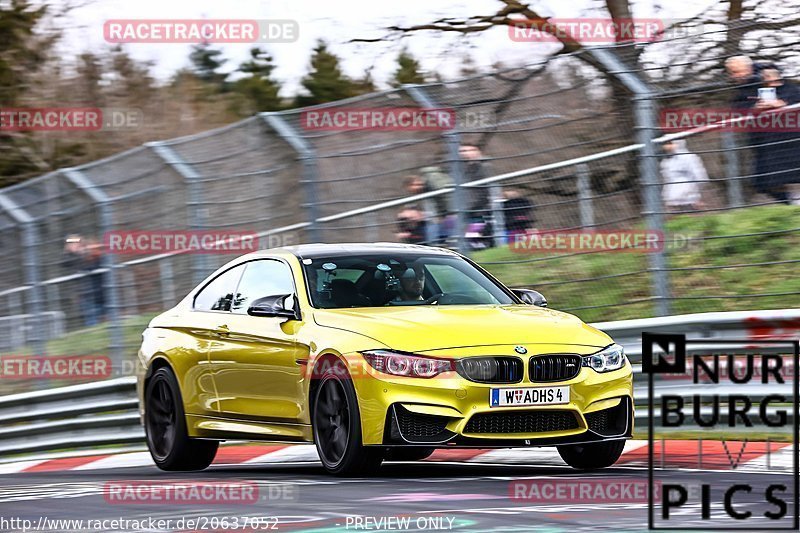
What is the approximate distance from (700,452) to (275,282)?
2865 mm

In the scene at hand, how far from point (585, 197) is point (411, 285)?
227 cm

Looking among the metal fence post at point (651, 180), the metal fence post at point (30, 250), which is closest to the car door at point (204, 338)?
the metal fence post at point (651, 180)

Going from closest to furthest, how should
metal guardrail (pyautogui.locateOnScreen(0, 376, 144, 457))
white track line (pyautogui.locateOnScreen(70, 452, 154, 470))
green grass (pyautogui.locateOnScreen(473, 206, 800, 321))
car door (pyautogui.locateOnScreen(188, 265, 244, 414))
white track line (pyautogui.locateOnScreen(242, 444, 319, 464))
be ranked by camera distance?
car door (pyautogui.locateOnScreen(188, 265, 244, 414))
green grass (pyautogui.locateOnScreen(473, 206, 800, 321))
white track line (pyautogui.locateOnScreen(242, 444, 319, 464))
white track line (pyautogui.locateOnScreen(70, 452, 154, 470))
metal guardrail (pyautogui.locateOnScreen(0, 376, 144, 457))

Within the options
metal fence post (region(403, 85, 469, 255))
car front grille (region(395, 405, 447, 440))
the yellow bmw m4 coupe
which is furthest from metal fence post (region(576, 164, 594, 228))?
→ car front grille (region(395, 405, 447, 440))

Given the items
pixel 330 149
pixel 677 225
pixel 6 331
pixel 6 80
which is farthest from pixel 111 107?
pixel 677 225

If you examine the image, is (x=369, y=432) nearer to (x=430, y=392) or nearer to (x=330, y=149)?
(x=430, y=392)

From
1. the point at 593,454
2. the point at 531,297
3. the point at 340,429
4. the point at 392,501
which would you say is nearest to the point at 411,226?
the point at 531,297

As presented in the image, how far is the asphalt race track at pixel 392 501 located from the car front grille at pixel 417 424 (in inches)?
10.2

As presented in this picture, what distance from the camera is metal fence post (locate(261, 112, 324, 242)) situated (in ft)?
46.5

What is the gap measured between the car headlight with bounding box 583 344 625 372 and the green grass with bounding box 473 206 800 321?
1769mm

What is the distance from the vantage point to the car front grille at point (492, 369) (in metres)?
8.95

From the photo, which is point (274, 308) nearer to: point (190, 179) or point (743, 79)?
point (743, 79)

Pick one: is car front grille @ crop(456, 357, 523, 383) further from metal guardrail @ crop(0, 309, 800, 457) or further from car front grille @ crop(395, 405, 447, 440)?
metal guardrail @ crop(0, 309, 800, 457)

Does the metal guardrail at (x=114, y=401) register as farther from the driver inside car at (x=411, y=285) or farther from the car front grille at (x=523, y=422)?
the car front grille at (x=523, y=422)
